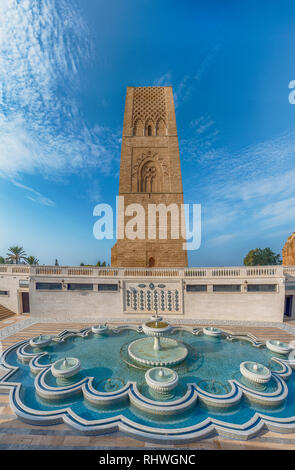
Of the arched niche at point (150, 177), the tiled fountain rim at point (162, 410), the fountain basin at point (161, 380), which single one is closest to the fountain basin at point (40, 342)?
the tiled fountain rim at point (162, 410)

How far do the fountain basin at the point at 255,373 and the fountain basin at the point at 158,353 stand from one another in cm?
305

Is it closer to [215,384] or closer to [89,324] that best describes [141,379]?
[215,384]

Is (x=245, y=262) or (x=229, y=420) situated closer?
(x=229, y=420)

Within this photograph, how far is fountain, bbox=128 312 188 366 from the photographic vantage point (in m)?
9.94

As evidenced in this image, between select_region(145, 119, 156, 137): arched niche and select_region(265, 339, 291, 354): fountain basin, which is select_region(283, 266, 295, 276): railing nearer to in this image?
select_region(265, 339, 291, 354): fountain basin

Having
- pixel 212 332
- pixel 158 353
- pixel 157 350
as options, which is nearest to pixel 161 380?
pixel 158 353

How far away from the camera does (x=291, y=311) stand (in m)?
17.8

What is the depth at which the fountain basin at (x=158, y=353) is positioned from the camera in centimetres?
983

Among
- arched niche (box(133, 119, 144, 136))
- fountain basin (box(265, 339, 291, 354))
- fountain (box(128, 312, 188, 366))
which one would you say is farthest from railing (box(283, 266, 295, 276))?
arched niche (box(133, 119, 144, 136))

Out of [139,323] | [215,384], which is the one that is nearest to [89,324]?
[139,323]

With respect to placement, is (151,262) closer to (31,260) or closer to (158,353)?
(158,353)

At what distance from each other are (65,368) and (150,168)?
926 inches

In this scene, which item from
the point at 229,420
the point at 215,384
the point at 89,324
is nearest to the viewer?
the point at 229,420
